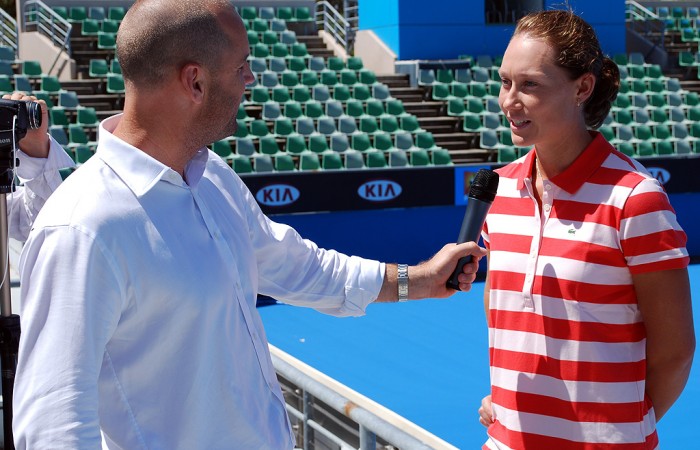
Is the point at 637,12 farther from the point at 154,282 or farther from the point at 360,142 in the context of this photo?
the point at 154,282

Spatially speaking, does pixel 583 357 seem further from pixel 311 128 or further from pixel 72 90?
pixel 72 90

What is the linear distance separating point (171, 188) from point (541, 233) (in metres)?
0.76

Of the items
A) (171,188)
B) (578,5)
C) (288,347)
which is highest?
(578,5)

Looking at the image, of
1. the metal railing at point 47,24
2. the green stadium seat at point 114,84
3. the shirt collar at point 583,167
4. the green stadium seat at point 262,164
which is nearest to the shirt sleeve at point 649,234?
the shirt collar at point 583,167

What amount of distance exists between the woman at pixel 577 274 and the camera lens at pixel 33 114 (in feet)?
4.43

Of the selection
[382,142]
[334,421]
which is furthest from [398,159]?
[334,421]

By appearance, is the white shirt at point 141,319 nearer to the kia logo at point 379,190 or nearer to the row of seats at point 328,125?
the kia logo at point 379,190

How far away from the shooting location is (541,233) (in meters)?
1.89

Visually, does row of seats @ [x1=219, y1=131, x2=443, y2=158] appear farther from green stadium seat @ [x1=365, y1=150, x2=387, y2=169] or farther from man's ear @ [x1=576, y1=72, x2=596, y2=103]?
man's ear @ [x1=576, y1=72, x2=596, y2=103]

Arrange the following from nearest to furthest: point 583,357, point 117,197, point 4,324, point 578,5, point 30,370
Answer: point 30,370, point 117,197, point 583,357, point 4,324, point 578,5

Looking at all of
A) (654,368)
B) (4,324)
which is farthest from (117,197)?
(4,324)

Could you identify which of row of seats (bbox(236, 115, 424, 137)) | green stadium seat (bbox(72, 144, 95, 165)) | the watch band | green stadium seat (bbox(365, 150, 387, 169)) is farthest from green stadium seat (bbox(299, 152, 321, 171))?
the watch band

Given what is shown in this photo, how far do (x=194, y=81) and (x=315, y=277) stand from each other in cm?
61

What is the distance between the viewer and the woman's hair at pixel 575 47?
73.2 inches
